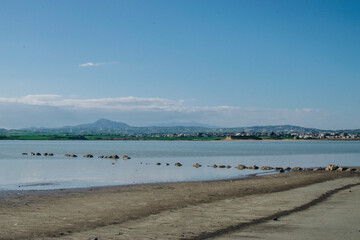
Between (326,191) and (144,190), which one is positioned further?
(144,190)

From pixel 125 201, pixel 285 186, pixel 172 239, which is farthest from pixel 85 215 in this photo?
pixel 285 186

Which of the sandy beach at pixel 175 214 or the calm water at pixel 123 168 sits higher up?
the sandy beach at pixel 175 214

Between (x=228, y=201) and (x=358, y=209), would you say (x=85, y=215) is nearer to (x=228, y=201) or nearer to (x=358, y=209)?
(x=228, y=201)

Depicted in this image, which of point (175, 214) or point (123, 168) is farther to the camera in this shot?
point (123, 168)

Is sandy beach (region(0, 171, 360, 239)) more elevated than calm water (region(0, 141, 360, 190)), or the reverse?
sandy beach (region(0, 171, 360, 239))

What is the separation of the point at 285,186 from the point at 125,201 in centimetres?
1301

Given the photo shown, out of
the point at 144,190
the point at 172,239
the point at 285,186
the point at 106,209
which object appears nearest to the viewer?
the point at 172,239

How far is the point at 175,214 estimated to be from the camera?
1644cm

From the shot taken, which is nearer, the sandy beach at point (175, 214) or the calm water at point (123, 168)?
the sandy beach at point (175, 214)

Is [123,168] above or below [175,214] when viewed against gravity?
below

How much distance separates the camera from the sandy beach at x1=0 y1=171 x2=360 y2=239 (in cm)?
1288

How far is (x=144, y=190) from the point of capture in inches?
1011

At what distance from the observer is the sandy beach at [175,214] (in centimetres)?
1288

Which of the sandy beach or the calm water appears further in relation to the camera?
the calm water
